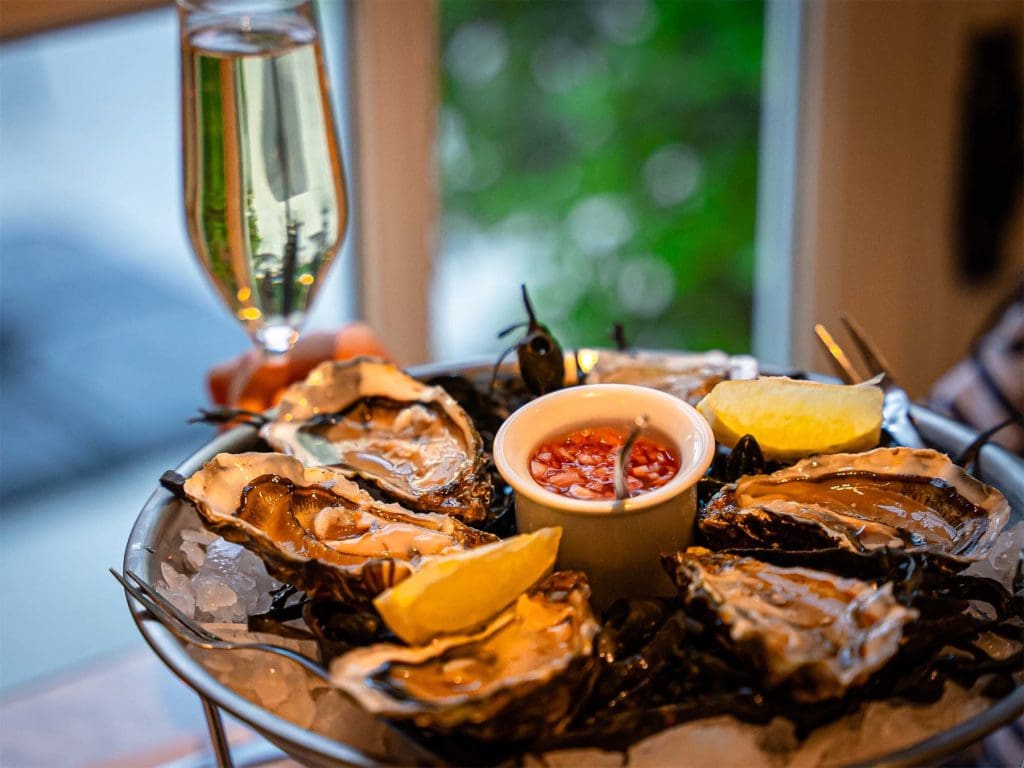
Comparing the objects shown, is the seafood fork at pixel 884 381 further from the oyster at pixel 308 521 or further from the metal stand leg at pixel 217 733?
the metal stand leg at pixel 217 733

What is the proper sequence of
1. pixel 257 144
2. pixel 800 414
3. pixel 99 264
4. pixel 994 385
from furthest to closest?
pixel 99 264 → pixel 994 385 → pixel 257 144 → pixel 800 414

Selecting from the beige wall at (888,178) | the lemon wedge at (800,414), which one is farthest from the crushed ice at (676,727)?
the beige wall at (888,178)

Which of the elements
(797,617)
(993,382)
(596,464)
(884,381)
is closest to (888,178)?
(993,382)

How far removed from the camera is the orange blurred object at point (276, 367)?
1152 mm

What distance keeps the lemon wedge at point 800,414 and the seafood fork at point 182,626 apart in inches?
15.2

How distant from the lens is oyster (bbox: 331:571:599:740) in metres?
0.60

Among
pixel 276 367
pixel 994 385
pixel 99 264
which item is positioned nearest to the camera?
pixel 276 367

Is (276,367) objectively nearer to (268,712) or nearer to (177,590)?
(177,590)

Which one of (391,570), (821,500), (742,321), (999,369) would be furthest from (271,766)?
(742,321)

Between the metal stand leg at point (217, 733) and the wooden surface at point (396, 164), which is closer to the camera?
the metal stand leg at point (217, 733)

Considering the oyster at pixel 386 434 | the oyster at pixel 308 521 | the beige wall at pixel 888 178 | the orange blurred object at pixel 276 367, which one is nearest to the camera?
the oyster at pixel 308 521

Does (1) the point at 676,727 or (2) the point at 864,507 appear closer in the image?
(1) the point at 676,727

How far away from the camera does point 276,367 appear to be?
3.80 feet

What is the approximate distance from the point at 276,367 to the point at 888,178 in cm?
180
